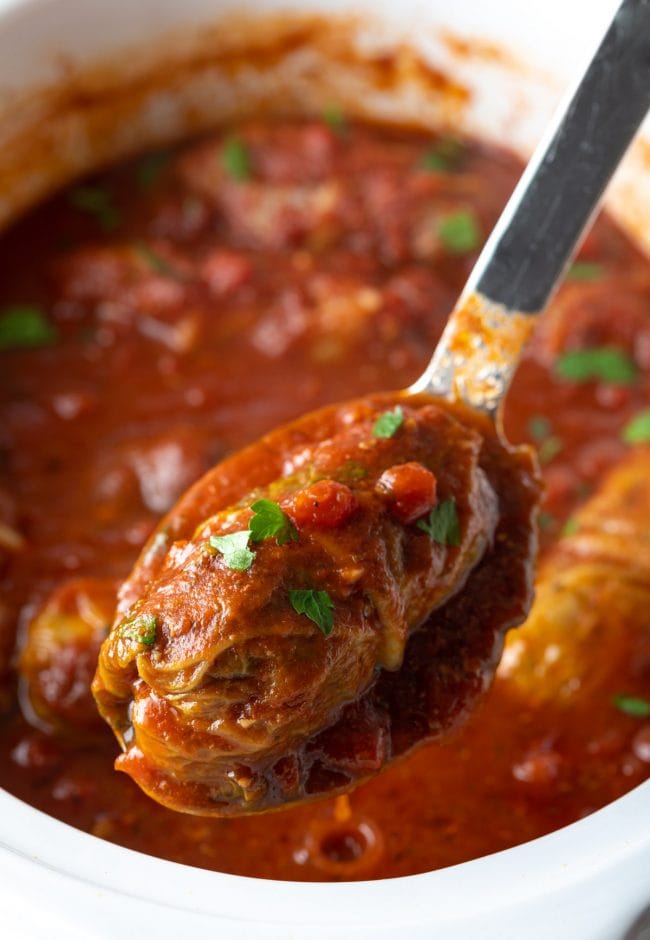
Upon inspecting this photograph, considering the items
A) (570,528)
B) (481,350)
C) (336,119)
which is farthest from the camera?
(336,119)

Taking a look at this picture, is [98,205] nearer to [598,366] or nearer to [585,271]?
[585,271]

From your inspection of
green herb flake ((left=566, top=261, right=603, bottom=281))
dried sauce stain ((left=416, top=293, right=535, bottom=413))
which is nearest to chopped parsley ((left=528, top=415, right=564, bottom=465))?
green herb flake ((left=566, top=261, right=603, bottom=281))

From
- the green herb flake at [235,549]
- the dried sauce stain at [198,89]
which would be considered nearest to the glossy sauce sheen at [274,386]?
the dried sauce stain at [198,89]

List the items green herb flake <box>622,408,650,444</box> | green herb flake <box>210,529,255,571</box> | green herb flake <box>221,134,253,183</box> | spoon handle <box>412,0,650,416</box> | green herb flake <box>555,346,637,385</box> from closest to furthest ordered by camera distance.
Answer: green herb flake <box>210,529,255,571</box>, spoon handle <box>412,0,650,416</box>, green herb flake <box>622,408,650,444</box>, green herb flake <box>555,346,637,385</box>, green herb flake <box>221,134,253,183</box>

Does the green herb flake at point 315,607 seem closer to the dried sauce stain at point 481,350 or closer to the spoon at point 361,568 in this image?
the spoon at point 361,568

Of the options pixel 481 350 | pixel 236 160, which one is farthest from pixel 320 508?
pixel 236 160

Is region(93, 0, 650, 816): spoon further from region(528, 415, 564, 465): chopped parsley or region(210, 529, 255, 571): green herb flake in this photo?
region(528, 415, 564, 465): chopped parsley
